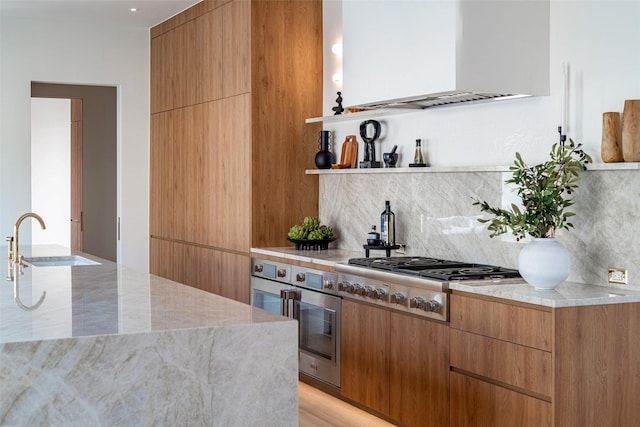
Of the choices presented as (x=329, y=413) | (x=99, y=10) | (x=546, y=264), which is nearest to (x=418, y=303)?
(x=546, y=264)

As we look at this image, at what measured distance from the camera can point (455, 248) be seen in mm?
4797

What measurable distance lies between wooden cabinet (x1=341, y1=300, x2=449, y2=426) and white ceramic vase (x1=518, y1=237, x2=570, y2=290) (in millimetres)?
550

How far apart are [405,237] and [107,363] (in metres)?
3.12

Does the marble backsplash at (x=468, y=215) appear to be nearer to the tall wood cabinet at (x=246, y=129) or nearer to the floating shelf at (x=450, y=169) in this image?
the floating shelf at (x=450, y=169)

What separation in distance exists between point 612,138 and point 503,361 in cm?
114

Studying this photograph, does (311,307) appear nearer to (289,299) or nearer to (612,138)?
(289,299)

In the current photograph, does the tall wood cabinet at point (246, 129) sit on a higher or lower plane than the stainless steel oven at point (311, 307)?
higher

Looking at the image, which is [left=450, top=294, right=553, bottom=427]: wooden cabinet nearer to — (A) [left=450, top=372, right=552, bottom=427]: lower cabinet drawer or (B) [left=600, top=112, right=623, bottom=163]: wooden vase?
(A) [left=450, top=372, right=552, bottom=427]: lower cabinet drawer

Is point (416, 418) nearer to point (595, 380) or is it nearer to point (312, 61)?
point (595, 380)

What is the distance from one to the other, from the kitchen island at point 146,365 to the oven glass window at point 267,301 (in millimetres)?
2736

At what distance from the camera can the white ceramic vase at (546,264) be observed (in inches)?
143

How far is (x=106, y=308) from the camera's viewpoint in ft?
9.34

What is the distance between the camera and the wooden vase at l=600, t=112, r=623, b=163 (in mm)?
3670

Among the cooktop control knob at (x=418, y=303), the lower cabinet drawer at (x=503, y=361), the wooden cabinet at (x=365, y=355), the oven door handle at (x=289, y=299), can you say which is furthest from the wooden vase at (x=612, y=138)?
the oven door handle at (x=289, y=299)
